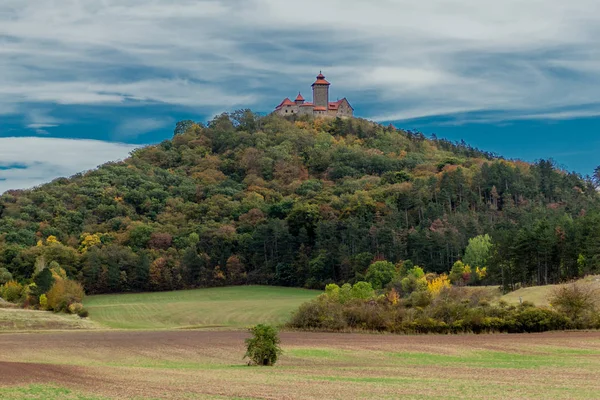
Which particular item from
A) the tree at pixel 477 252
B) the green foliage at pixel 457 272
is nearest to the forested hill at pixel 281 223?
the tree at pixel 477 252

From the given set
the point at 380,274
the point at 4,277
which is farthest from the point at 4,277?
the point at 380,274

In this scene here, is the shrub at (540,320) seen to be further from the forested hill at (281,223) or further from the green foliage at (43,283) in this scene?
the green foliage at (43,283)

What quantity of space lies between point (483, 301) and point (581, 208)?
7281 centimetres

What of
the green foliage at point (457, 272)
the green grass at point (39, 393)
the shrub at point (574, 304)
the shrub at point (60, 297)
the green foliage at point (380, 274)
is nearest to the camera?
the green grass at point (39, 393)

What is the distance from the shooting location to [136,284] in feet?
422

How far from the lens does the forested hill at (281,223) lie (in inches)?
4771

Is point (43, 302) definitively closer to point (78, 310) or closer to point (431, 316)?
point (78, 310)

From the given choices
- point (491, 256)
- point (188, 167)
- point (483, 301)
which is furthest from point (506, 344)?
point (188, 167)

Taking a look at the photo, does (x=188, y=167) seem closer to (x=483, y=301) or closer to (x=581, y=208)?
(x=581, y=208)

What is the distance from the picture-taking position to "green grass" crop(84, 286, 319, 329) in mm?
90062

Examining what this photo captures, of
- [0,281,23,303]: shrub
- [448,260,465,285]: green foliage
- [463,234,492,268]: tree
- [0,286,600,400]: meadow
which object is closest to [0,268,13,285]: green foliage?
[0,281,23,303]: shrub

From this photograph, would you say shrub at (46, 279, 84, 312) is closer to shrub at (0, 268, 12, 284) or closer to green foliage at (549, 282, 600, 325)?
shrub at (0, 268, 12, 284)

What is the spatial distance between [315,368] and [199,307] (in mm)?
66593

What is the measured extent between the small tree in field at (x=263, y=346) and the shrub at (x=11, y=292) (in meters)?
74.0
